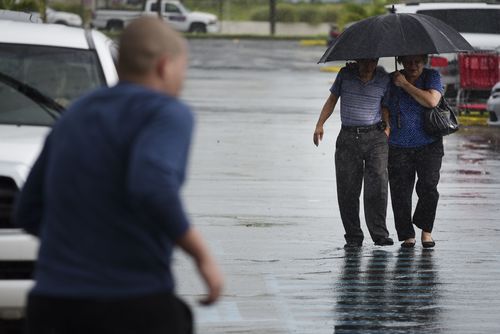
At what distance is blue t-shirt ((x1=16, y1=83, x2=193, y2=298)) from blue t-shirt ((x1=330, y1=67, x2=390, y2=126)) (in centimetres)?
670

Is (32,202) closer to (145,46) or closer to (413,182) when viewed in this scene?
(145,46)

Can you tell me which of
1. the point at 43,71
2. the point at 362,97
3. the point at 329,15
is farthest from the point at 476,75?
the point at 329,15

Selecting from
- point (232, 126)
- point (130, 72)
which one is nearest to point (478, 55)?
point (232, 126)

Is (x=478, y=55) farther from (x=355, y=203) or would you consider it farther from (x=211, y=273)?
(x=211, y=273)

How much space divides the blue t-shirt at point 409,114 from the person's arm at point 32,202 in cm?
653

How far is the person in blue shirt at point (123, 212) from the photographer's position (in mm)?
4180

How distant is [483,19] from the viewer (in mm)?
26219

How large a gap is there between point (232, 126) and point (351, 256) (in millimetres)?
11819

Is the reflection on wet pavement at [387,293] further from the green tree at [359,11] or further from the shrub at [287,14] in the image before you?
the shrub at [287,14]

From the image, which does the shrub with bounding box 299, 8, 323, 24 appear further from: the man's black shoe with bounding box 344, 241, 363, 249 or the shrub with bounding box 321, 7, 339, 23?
the man's black shoe with bounding box 344, 241, 363, 249

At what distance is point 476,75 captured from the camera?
79.8ft

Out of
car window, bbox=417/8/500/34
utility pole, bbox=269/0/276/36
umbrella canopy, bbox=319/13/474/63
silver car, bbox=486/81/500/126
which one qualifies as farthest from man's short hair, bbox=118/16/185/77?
utility pole, bbox=269/0/276/36

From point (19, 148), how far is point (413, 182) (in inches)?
178

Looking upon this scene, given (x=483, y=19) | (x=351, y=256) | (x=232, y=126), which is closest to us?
(x=351, y=256)
